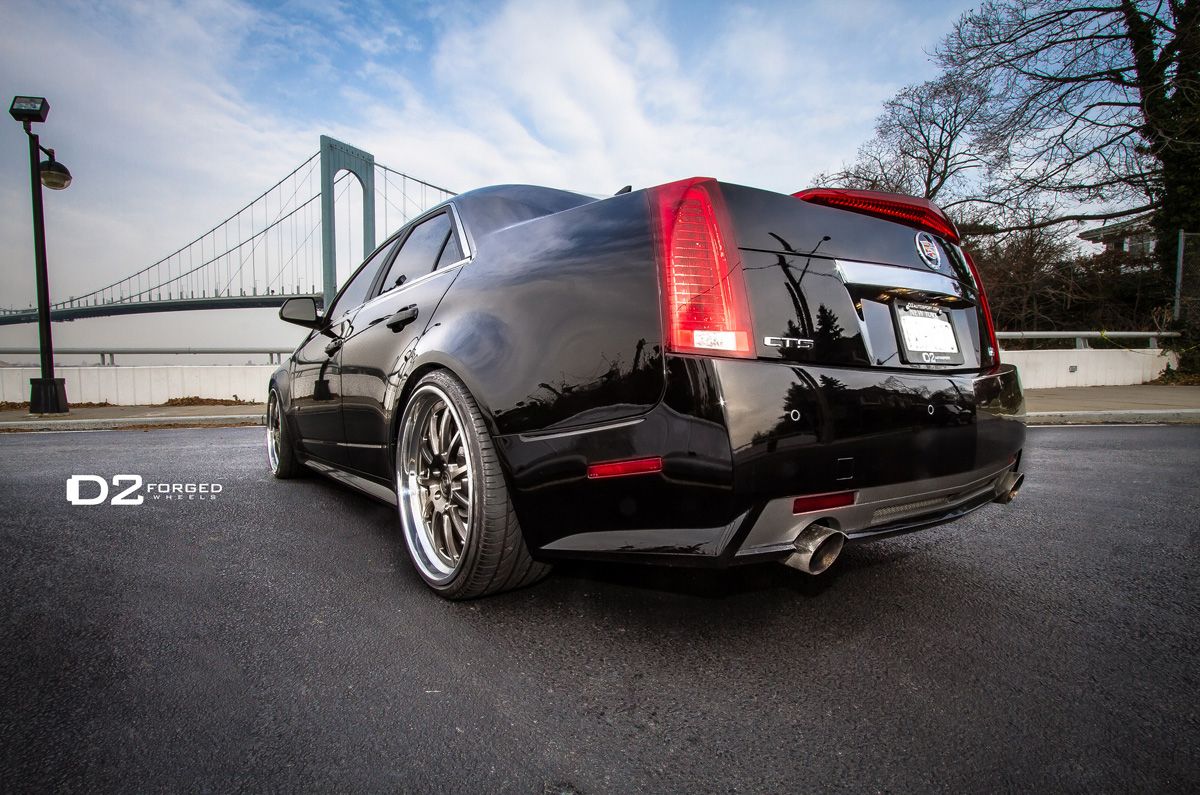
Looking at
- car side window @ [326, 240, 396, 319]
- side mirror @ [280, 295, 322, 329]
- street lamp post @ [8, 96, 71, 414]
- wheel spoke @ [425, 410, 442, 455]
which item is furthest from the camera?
street lamp post @ [8, 96, 71, 414]

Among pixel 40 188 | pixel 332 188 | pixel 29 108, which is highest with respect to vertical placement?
pixel 332 188

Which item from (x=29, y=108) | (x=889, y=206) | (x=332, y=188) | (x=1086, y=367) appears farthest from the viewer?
(x=332, y=188)

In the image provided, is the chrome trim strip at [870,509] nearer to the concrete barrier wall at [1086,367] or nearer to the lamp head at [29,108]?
the concrete barrier wall at [1086,367]

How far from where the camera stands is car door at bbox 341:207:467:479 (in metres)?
2.44

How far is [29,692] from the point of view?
1.51m

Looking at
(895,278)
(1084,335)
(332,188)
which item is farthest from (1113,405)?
(332,188)

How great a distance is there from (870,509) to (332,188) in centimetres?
3100

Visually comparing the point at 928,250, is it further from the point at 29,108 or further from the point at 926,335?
the point at 29,108

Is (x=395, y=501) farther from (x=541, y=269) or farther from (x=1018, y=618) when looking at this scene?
→ (x=1018, y=618)

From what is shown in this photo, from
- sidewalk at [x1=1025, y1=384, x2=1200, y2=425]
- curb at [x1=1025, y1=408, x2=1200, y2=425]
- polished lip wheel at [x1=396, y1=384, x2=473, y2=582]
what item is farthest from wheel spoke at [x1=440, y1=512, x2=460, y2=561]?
curb at [x1=1025, y1=408, x2=1200, y2=425]

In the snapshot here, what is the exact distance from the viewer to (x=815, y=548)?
159 cm

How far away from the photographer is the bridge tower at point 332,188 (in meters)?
26.2

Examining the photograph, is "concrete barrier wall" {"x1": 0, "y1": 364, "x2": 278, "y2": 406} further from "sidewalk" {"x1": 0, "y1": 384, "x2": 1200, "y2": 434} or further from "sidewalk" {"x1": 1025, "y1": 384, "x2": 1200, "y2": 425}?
"sidewalk" {"x1": 1025, "y1": 384, "x2": 1200, "y2": 425}

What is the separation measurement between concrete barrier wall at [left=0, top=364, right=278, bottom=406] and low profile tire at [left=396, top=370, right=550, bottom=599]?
1008cm
